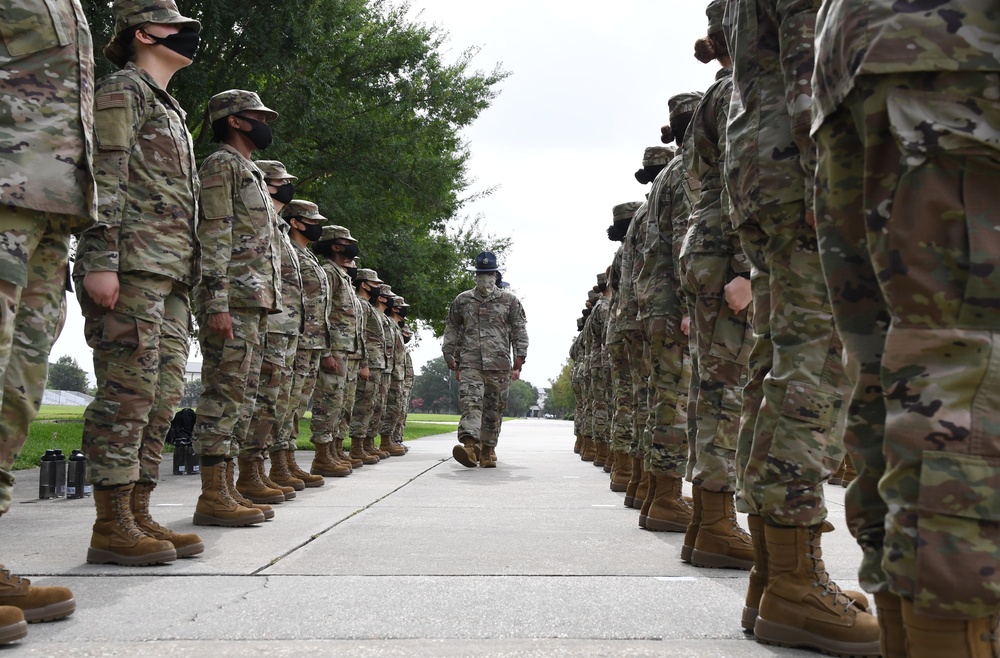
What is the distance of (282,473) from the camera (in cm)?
794

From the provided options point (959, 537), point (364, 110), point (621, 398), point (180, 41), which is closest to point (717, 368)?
point (959, 537)

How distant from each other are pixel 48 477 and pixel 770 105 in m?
5.89

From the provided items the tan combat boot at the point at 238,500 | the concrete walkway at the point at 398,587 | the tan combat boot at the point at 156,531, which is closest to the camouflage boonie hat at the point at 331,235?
the concrete walkway at the point at 398,587

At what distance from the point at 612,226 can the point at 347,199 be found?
882 centimetres

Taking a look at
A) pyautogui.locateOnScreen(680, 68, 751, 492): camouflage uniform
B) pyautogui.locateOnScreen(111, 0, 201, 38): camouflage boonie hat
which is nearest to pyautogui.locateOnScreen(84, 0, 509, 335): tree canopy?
pyautogui.locateOnScreen(111, 0, 201, 38): camouflage boonie hat

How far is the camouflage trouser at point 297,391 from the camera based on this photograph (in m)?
7.92

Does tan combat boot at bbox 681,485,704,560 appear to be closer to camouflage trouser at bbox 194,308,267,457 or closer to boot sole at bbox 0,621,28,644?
boot sole at bbox 0,621,28,644

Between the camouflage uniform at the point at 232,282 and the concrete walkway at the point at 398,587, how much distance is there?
0.71m

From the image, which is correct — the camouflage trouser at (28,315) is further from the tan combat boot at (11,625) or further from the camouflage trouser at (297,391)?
the camouflage trouser at (297,391)

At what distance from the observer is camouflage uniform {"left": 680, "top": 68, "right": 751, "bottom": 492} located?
155 inches

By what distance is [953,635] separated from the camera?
157 cm

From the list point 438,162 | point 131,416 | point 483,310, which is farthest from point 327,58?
point 131,416

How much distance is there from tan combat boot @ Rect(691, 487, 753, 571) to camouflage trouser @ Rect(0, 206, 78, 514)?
9.09 ft

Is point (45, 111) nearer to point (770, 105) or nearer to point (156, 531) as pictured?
point (156, 531)
